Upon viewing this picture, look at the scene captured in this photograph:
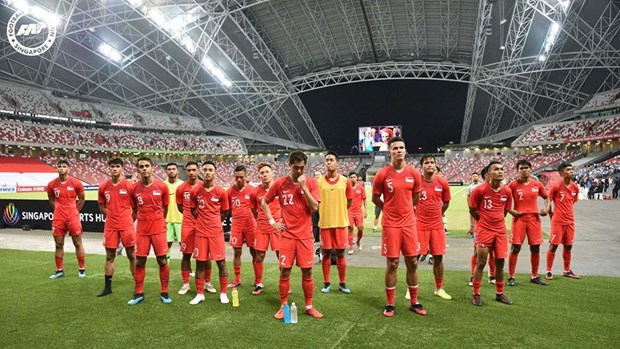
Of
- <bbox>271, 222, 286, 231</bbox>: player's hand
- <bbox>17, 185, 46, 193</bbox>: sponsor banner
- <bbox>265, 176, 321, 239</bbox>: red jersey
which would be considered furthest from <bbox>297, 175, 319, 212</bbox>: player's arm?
<bbox>17, 185, 46, 193</bbox>: sponsor banner

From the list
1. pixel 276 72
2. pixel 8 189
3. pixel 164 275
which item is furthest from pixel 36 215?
pixel 276 72

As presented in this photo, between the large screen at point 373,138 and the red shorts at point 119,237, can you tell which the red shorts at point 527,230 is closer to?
the red shorts at point 119,237

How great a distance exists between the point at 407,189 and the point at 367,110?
52.9 meters

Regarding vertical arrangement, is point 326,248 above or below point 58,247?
above

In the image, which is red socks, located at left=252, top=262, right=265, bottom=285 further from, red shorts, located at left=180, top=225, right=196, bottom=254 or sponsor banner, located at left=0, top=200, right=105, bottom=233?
sponsor banner, located at left=0, top=200, right=105, bottom=233

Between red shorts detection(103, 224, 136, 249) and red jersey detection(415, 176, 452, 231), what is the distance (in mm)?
4642

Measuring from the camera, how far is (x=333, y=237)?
660 centimetres

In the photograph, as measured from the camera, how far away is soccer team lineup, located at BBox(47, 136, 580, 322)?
214 inches

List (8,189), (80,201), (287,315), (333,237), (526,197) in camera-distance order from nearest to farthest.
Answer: (287,315) → (333,237) → (526,197) → (80,201) → (8,189)

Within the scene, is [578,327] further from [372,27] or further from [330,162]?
[372,27]

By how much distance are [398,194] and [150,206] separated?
3689mm

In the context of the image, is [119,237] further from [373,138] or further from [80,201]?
[373,138]

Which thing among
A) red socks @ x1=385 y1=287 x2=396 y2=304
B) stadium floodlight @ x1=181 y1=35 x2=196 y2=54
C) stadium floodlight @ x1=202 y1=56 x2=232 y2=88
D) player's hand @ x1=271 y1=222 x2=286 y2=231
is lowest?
red socks @ x1=385 y1=287 x2=396 y2=304

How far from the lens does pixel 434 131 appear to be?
6000 centimetres
